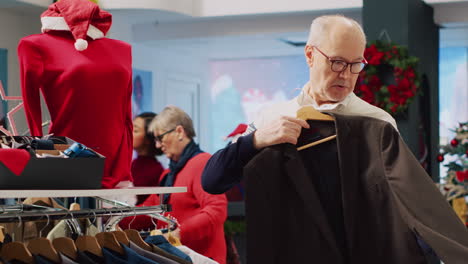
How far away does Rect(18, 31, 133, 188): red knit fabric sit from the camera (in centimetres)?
269

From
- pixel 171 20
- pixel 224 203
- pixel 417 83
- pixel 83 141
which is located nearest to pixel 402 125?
pixel 417 83

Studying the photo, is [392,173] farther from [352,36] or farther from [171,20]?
[171,20]

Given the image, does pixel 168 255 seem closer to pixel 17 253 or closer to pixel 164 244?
pixel 164 244

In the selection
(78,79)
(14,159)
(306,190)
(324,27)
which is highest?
(324,27)

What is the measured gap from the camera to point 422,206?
6.42ft

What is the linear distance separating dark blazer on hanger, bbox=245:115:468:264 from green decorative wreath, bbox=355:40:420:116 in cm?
456

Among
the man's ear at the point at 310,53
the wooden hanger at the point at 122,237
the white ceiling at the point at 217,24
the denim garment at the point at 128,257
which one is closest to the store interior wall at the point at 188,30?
the white ceiling at the point at 217,24

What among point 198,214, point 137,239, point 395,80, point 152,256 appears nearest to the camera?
point 152,256

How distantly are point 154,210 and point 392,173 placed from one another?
88cm

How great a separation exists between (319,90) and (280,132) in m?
0.21

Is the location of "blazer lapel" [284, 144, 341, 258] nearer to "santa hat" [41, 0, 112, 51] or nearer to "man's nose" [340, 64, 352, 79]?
"man's nose" [340, 64, 352, 79]

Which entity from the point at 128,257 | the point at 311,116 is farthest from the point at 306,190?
the point at 128,257

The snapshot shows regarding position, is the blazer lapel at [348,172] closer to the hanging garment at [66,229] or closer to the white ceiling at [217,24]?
the hanging garment at [66,229]

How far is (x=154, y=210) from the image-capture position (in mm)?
2508
